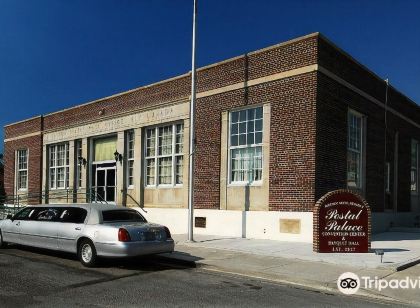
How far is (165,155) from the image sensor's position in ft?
67.7

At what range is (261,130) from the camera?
1705 centimetres

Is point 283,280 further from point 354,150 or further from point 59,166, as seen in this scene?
point 59,166

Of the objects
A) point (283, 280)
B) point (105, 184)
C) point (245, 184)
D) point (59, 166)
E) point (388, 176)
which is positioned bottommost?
point (283, 280)

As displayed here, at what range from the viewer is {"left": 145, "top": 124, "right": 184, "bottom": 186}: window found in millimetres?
20188

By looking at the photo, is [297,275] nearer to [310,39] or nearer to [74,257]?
[74,257]

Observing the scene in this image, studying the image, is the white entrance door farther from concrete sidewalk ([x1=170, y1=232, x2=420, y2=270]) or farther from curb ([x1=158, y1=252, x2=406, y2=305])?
curb ([x1=158, y1=252, x2=406, y2=305])

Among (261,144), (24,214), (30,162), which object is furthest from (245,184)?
(30,162)

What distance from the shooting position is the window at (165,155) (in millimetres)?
20188

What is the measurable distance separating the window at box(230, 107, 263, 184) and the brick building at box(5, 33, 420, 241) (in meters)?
0.04

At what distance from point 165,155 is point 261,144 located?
528cm

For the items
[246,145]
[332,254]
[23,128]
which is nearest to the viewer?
[332,254]

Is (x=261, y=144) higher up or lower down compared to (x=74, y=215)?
higher up

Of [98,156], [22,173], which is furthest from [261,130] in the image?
[22,173]

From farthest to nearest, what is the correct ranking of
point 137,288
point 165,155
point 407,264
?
1. point 165,155
2. point 407,264
3. point 137,288
